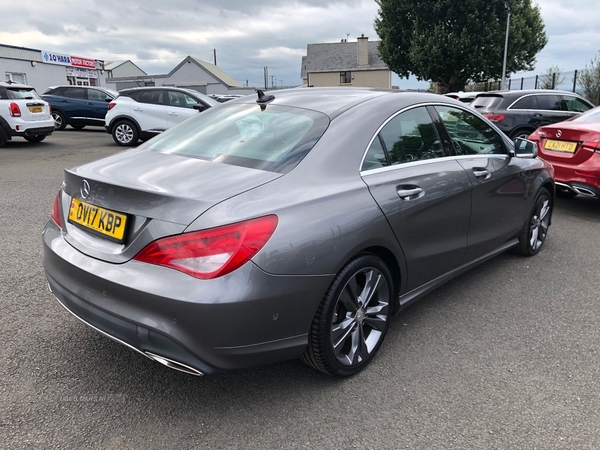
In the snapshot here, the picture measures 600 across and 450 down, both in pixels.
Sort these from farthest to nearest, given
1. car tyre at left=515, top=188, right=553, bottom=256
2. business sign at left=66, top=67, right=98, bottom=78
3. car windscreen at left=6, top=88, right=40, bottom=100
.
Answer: business sign at left=66, top=67, right=98, bottom=78 → car windscreen at left=6, top=88, right=40, bottom=100 → car tyre at left=515, top=188, right=553, bottom=256

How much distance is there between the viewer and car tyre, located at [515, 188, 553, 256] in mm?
4445

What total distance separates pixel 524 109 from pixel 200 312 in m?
10.2

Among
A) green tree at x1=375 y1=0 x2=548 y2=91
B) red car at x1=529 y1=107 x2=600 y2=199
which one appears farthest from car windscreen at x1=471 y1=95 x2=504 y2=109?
green tree at x1=375 y1=0 x2=548 y2=91

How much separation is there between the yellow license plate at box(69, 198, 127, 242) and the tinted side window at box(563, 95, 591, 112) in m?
11.0

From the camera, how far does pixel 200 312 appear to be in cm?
202

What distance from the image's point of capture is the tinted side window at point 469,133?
11.5 feet

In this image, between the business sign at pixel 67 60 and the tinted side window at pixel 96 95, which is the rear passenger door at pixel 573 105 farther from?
the business sign at pixel 67 60

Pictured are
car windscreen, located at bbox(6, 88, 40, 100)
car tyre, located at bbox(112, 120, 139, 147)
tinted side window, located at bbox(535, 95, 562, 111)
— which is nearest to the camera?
tinted side window, located at bbox(535, 95, 562, 111)

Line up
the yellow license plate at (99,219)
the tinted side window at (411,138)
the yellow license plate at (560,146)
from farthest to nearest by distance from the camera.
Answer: the yellow license plate at (560,146), the tinted side window at (411,138), the yellow license plate at (99,219)

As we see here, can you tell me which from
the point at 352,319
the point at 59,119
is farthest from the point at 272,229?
the point at 59,119

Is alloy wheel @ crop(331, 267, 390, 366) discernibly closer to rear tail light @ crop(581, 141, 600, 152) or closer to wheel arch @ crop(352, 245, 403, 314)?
wheel arch @ crop(352, 245, 403, 314)

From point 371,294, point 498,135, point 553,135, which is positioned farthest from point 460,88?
point 371,294

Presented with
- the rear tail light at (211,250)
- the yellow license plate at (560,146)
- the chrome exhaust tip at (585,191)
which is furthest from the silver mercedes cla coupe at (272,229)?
the yellow license plate at (560,146)

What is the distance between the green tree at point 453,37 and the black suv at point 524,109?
58.5ft
